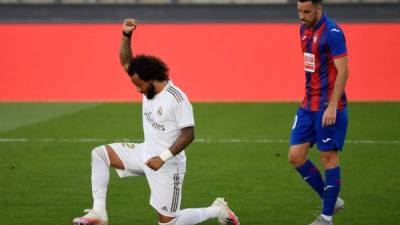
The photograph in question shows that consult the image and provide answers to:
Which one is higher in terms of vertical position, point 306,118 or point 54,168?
point 306,118

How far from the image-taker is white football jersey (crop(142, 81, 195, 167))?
7035mm

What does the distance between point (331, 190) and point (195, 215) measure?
3.97 feet

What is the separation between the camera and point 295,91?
18328 mm

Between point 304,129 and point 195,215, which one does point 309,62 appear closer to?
point 304,129

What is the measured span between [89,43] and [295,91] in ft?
14.8

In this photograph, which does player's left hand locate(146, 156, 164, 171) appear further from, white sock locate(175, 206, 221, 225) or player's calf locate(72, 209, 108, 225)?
player's calf locate(72, 209, 108, 225)

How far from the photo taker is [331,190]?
7.67 m

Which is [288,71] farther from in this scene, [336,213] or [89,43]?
[336,213]

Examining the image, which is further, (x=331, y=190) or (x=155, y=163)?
(x=331, y=190)

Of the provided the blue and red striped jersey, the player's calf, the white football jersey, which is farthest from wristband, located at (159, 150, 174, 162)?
the blue and red striped jersey

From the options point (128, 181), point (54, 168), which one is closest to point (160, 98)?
point (128, 181)

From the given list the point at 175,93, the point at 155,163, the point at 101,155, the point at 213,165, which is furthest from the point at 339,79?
the point at 213,165

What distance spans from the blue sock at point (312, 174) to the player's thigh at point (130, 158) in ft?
4.95

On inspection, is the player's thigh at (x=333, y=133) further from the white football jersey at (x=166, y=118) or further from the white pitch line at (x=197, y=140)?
the white pitch line at (x=197, y=140)
